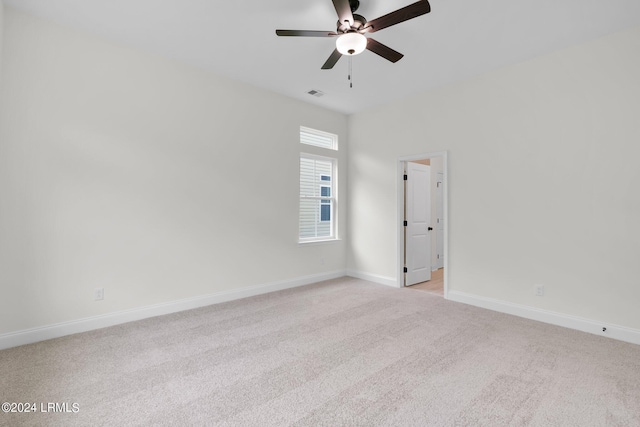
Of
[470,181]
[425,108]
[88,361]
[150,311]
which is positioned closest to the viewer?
[88,361]

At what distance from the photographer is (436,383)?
2.18m

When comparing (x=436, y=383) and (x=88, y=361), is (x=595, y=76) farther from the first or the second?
(x=88, y=361)

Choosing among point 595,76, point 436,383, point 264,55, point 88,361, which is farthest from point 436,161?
point 88,361

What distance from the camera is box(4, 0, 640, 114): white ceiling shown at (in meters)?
2.63

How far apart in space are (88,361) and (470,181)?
14.6ft

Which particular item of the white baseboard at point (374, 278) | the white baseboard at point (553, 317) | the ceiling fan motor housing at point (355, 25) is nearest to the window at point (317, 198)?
the white baseboard at point (374, 278)

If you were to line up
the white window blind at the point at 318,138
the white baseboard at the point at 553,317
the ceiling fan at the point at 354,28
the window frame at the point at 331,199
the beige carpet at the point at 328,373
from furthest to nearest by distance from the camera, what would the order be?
the window frame at the point at 331,199, the white window blind at the point at 318,138, the white baseboard at the point at 553,317, the ceiling fan at the point at 354,28, the beige carpet at the point at 328,373

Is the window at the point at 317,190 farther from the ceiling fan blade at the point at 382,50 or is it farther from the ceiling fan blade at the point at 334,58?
the ceiling fan blade at the point at 382,50

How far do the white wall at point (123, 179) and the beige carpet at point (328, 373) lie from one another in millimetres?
Answer: 535

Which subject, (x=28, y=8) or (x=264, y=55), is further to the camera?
(x=264, y=55)

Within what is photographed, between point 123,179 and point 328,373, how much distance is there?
2.83 meters

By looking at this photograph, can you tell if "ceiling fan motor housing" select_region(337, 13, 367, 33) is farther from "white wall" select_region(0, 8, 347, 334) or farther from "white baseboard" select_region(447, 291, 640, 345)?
"white baseboard" select_region(447, 291, 640, 345)

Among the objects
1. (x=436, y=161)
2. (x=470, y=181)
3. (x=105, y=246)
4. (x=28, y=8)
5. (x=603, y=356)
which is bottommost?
(x=603, y=356)

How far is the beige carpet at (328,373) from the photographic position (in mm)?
1844
